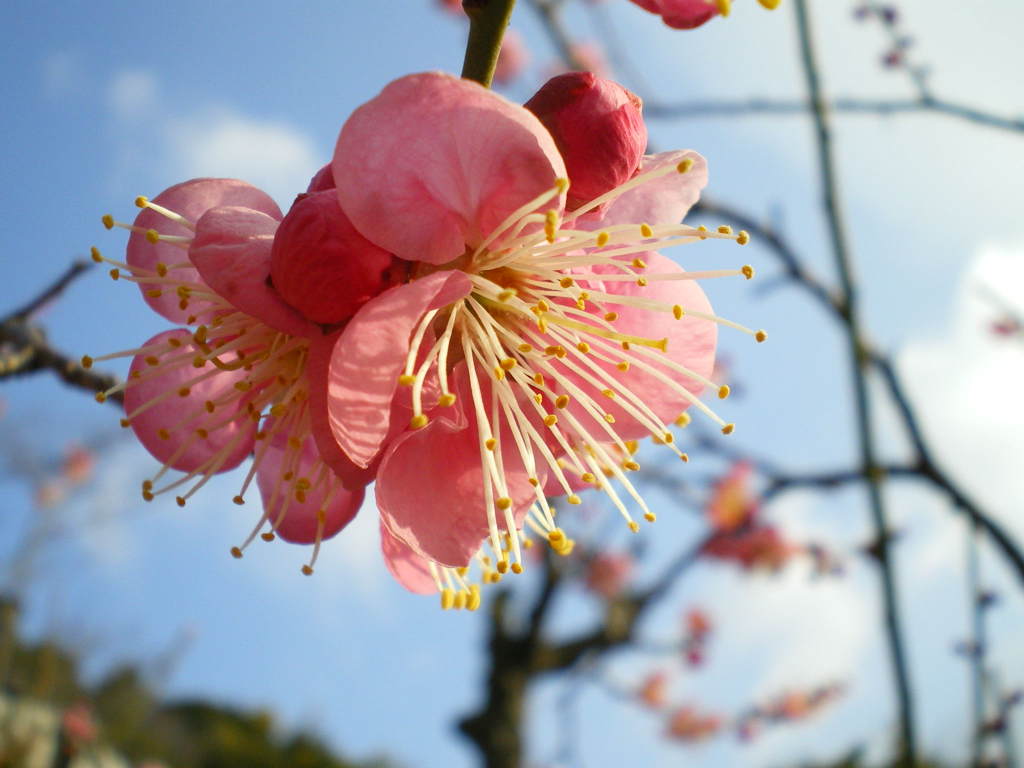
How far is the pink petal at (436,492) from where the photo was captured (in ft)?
1.93

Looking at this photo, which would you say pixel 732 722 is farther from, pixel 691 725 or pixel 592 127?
pixel 592 127

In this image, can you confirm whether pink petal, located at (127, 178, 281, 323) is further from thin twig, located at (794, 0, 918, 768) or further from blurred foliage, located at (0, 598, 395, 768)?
blurred foliage, located at (0, 598, 395, 768)

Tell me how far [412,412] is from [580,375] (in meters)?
0.16

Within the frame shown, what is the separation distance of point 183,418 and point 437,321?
272 mm

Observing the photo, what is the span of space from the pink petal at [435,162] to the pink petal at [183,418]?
259mm

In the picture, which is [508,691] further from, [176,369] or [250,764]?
[250,764]

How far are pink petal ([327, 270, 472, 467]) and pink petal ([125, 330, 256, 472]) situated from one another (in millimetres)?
193

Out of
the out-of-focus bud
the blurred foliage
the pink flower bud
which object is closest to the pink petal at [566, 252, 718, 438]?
the out-of-focus bud

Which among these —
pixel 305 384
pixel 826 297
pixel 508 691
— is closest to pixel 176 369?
pixel 305 384

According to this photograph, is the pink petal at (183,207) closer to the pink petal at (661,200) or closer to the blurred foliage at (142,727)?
the pink petal at (661,200)

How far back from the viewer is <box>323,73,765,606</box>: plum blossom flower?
0.52 metres

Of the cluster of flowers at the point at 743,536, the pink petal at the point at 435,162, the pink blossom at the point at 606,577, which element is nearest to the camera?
the pink petal at the point at 435,162

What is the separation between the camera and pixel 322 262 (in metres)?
0.52

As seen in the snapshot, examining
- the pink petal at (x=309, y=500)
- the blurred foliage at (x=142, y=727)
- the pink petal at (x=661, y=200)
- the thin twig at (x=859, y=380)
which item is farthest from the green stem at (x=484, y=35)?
the blurred foliage at (x=142, y=727)
